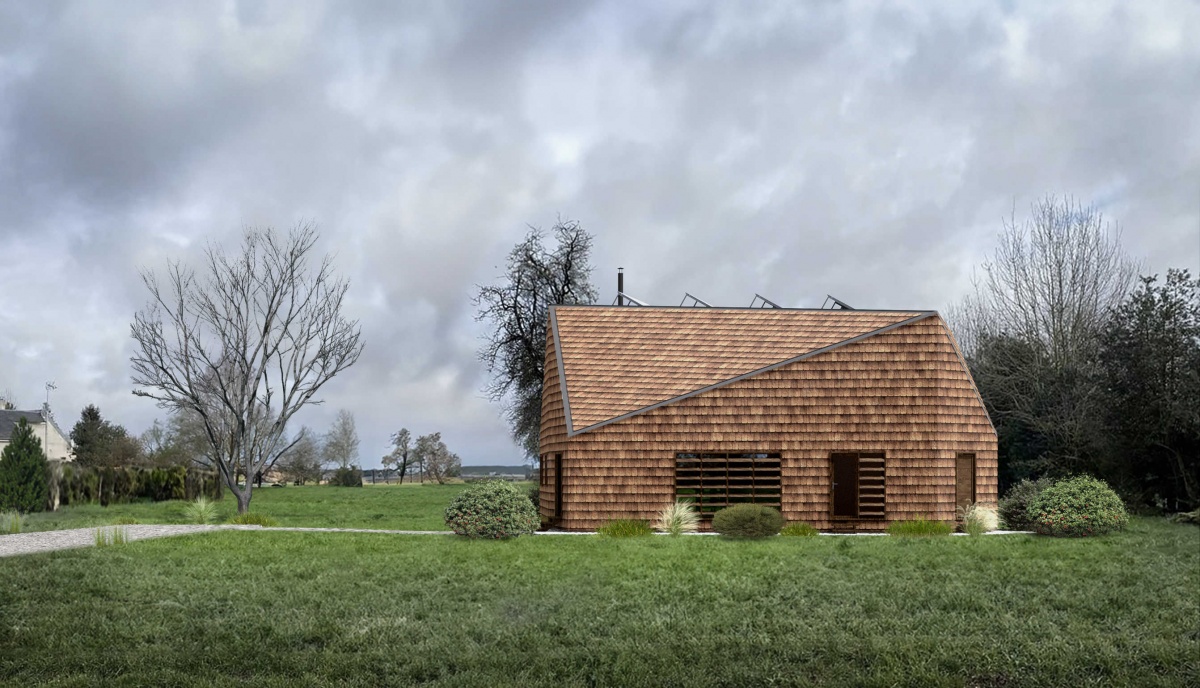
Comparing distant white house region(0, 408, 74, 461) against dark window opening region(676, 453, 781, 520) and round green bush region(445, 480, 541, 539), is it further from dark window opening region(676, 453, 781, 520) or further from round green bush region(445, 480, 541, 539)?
dark window opening region(676, 453, 781, 520)

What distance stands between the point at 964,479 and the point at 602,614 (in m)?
14.7

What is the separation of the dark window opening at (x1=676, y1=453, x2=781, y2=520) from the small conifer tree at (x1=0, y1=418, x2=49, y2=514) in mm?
20170

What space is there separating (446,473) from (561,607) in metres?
55.7

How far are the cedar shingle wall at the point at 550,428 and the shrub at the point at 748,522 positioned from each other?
456 centimetres

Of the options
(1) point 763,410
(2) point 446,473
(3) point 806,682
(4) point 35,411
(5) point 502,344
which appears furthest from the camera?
(2) point 446,473

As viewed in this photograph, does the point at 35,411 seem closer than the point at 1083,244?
No

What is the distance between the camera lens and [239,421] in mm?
26016

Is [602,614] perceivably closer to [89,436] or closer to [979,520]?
[979,520]

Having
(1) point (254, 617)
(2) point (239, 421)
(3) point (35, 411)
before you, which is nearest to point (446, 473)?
(3) point (35, 411)

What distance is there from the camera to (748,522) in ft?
60.7

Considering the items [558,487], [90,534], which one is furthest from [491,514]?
[90,534]

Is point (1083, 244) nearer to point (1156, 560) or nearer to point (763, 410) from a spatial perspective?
point (763, 410)

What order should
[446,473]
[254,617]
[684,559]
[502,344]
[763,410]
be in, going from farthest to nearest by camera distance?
[446,473] → [502,344] → [763,410] → [684,559] → [254,617]

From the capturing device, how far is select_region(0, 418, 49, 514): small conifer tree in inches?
1120
